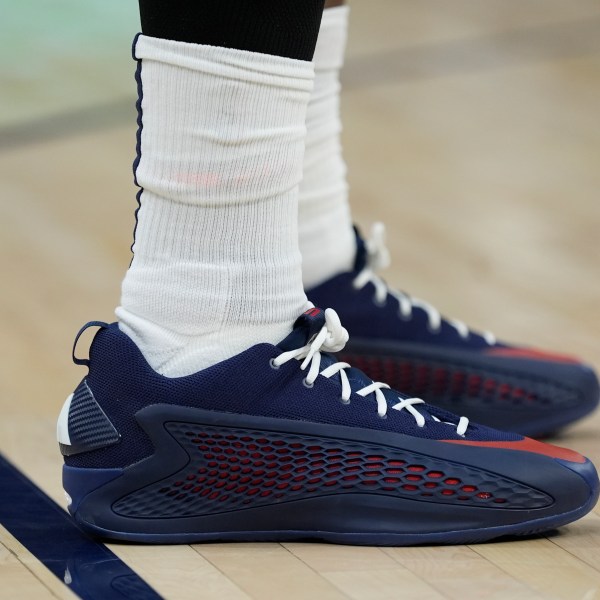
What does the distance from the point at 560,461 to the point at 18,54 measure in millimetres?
2562

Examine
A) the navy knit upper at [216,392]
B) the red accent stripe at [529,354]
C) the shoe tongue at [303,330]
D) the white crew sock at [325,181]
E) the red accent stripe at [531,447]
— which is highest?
the white crew sock at [325,181]

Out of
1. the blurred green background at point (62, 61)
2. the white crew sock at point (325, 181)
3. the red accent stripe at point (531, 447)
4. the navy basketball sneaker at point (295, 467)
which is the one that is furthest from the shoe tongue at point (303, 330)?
the blurred green background at point (62, 61)

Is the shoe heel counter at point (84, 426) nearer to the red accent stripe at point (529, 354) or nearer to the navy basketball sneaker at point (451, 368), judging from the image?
the navy basketball sneaker at point (451, 368)

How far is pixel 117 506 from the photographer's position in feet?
3.41

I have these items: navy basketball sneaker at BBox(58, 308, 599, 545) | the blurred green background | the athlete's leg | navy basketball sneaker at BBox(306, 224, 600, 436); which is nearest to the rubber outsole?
navy basketball sneaker at BBox(58, 308, 599, 545)

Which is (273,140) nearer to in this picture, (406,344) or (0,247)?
(406,344)

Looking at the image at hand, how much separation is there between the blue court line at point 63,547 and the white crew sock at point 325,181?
37cm

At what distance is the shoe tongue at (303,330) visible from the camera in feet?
3.41

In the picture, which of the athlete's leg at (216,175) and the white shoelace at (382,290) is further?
the white shoelace at (382,290)

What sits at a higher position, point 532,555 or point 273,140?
point 273,140

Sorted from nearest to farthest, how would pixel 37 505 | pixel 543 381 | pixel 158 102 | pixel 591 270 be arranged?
pixel 158 102
pixel 37 505
pixel 543 381
pixel 591 270

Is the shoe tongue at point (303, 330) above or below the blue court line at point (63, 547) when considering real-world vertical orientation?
above

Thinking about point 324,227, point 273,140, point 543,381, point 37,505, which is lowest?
point 37,505

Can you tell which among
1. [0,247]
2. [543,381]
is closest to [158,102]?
[543,381]
